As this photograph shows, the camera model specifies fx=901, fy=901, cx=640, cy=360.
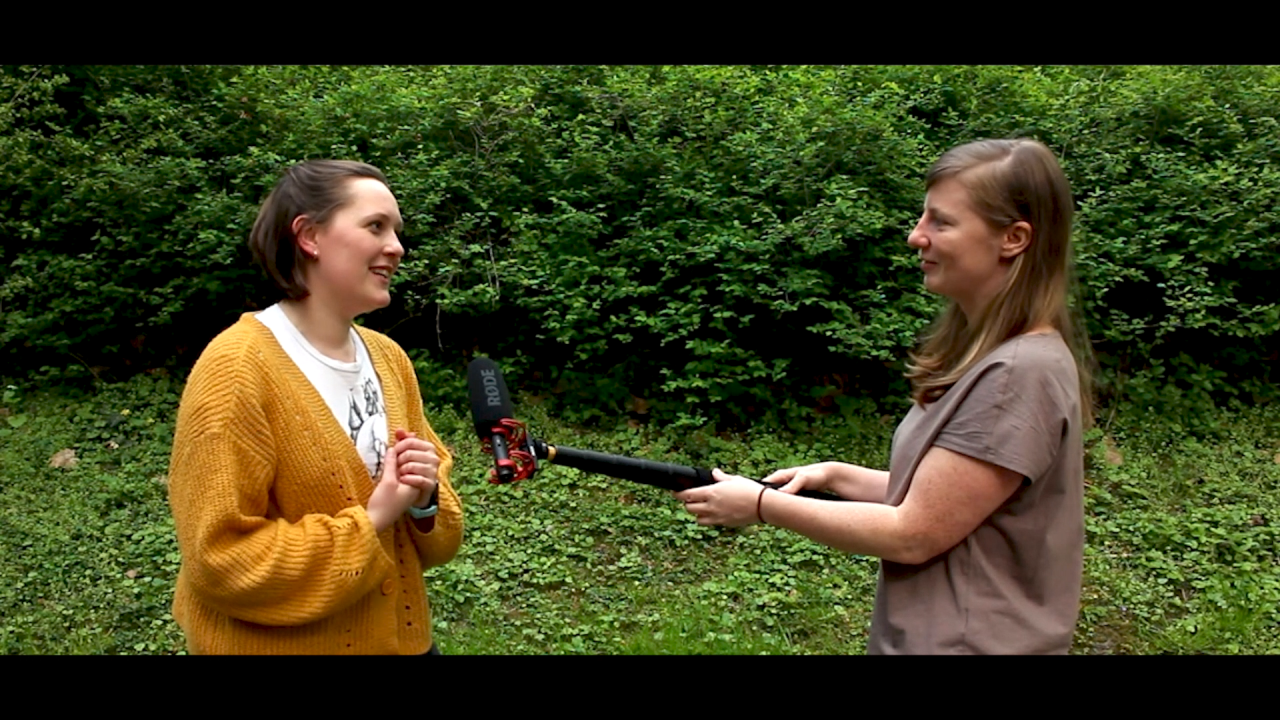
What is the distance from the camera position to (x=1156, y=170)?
7.43 meters

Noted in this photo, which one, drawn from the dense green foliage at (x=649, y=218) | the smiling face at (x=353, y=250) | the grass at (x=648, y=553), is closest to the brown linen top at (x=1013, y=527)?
the smiling face at (x=353, y=250)

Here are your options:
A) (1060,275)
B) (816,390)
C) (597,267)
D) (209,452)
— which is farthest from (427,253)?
(1060,275)

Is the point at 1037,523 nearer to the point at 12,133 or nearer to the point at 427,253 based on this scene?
the point at 427,253

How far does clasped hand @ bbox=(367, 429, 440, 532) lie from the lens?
6.84 ft

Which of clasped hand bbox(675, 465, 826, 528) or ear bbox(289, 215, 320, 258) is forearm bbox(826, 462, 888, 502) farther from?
ear bbox(289, 215, 320, 258)

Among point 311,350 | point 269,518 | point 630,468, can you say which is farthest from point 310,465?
point 630,468

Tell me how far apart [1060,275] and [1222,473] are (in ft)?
17.5

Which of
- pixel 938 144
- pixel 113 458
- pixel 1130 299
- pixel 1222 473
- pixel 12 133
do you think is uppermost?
pixel 938 144

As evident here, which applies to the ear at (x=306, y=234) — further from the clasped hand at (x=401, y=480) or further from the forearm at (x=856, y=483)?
the forearm at (x=856, y=483)

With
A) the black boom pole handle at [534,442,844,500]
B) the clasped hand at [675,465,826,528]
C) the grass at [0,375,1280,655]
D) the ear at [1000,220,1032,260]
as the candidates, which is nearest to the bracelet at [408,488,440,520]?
the black boom pole handle at [534,442,844,500]

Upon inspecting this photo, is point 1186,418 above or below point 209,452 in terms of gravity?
below

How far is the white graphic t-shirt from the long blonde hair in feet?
4.55

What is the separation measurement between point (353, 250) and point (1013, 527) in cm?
162

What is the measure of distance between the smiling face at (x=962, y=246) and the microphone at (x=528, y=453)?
0.69 metres
